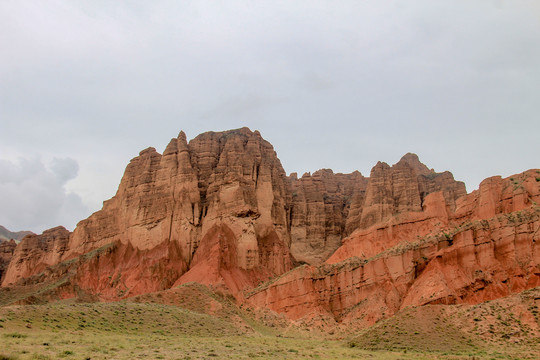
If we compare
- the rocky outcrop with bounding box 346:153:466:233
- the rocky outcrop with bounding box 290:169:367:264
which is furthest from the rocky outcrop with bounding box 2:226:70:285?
the rocky outcrop with bounding box 346:153:466:233

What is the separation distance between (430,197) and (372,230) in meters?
9.19

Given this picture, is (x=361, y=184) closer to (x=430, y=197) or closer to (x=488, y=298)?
(x=430, y=197)

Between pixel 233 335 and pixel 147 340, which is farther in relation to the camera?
pixel 233 335

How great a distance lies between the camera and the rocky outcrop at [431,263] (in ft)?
201

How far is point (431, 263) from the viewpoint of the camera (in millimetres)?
66250

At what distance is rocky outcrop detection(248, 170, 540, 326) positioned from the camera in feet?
201

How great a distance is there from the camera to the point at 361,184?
131875 mm

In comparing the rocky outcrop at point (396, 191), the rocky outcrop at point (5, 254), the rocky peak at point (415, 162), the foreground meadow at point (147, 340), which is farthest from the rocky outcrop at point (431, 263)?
the rocky outcrop at point (5, 254)

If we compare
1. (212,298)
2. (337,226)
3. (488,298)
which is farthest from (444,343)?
(337,226)

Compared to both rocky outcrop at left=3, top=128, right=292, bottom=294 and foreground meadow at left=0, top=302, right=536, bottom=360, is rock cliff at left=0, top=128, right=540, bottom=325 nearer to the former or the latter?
rocky outcrop at left=3, top=128, right=292, bottom=294

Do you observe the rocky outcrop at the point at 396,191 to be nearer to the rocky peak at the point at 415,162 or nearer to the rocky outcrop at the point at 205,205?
the rocky outcrop at the point at 205,205

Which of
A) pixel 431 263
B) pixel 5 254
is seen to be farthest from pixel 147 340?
pixel 5 254

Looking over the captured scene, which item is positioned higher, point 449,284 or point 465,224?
point 465,224

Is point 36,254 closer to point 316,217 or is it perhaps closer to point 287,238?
point 287,238
